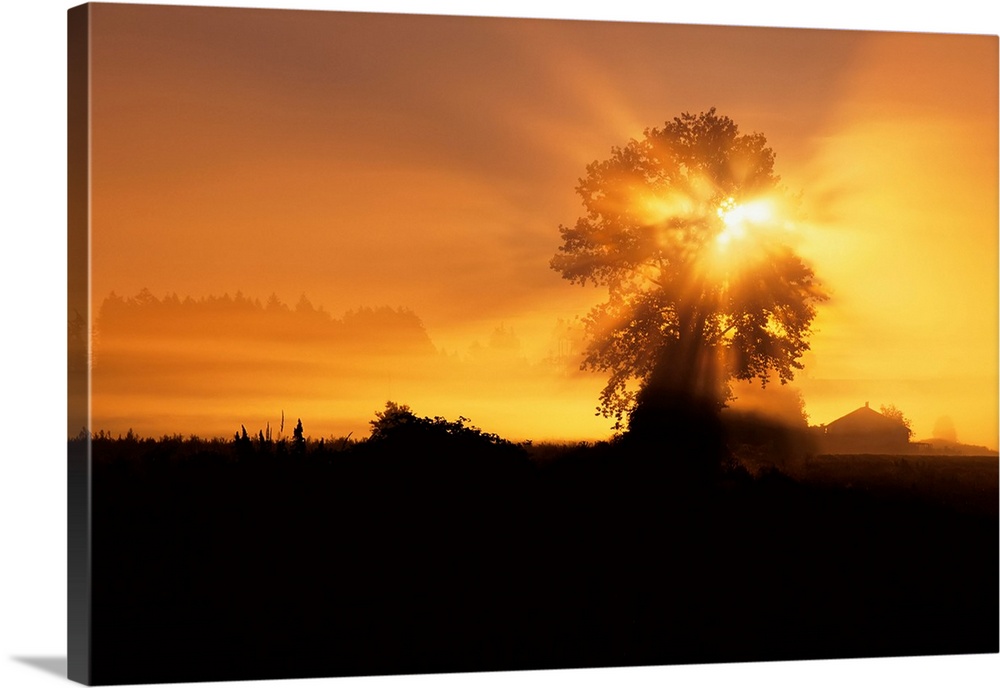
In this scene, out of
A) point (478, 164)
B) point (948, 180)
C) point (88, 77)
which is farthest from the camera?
point (948, 180)

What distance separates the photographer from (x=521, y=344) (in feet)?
35.1

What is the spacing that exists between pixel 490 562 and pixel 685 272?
2026 millimetres

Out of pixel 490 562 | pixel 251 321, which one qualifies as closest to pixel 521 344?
pixel 490 562

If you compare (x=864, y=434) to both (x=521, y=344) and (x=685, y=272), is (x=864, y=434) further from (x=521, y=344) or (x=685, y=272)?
(x=521, y=344)

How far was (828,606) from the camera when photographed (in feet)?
36.4

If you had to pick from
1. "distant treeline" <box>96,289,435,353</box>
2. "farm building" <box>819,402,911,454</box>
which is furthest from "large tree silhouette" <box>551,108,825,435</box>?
"distant treeline" <box>96,289,435,353</box>

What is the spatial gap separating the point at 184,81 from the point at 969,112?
467cm

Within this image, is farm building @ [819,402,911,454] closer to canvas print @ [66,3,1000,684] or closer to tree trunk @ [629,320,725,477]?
canvas print @ [66,3,1000,684]

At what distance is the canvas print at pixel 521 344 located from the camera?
32.9 feet

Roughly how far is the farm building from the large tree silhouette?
421 mm

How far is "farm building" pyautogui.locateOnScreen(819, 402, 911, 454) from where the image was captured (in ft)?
36.7

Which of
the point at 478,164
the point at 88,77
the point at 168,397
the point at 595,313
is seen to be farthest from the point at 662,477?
the point at 88,77

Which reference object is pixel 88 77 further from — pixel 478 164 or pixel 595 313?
pixel 595 313

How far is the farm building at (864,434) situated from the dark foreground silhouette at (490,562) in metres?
0.25
